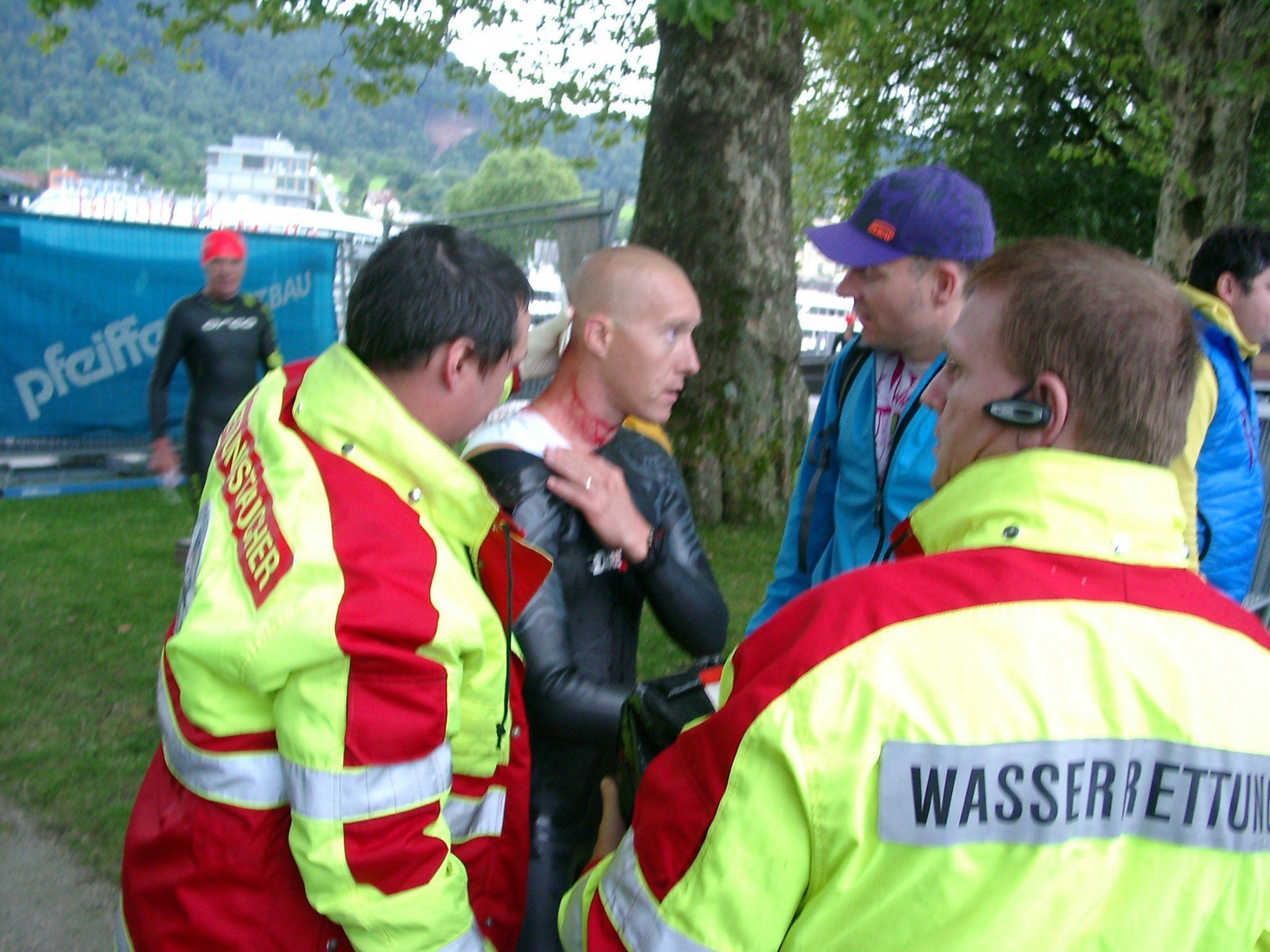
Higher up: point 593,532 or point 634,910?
point 593,532

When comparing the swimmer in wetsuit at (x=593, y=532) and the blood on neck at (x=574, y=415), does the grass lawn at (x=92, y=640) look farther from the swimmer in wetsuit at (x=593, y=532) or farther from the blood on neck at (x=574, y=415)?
the blood on neck at (x=574, y=415)

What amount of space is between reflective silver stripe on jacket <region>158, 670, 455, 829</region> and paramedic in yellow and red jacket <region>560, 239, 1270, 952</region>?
0.34 metres

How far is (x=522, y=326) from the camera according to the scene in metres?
1.63

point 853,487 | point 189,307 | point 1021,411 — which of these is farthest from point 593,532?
point 189,307

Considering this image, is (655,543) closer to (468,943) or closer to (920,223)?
(468,943)

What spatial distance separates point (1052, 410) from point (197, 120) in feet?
454

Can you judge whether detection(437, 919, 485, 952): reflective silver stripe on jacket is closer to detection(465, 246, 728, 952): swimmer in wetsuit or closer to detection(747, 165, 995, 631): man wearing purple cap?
detection(465, 246, 728, 952): swimmer in wetsuit

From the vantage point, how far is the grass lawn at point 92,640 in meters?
3.86

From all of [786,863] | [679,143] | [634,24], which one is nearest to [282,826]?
[786,863]

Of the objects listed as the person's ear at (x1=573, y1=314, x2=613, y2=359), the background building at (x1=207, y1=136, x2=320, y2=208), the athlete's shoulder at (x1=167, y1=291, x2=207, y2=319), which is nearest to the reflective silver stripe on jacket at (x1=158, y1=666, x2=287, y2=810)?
the person's ear at (x1=573, y1=314, x2=613, y2=359)

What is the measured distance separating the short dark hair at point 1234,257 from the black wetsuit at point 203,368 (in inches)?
195

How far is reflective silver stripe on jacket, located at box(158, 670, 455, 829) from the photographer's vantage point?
124 centimetres

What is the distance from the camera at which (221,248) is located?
6152mm

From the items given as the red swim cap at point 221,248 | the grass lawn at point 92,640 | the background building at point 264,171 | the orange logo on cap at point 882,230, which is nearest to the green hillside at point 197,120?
the background building at point 264,171
